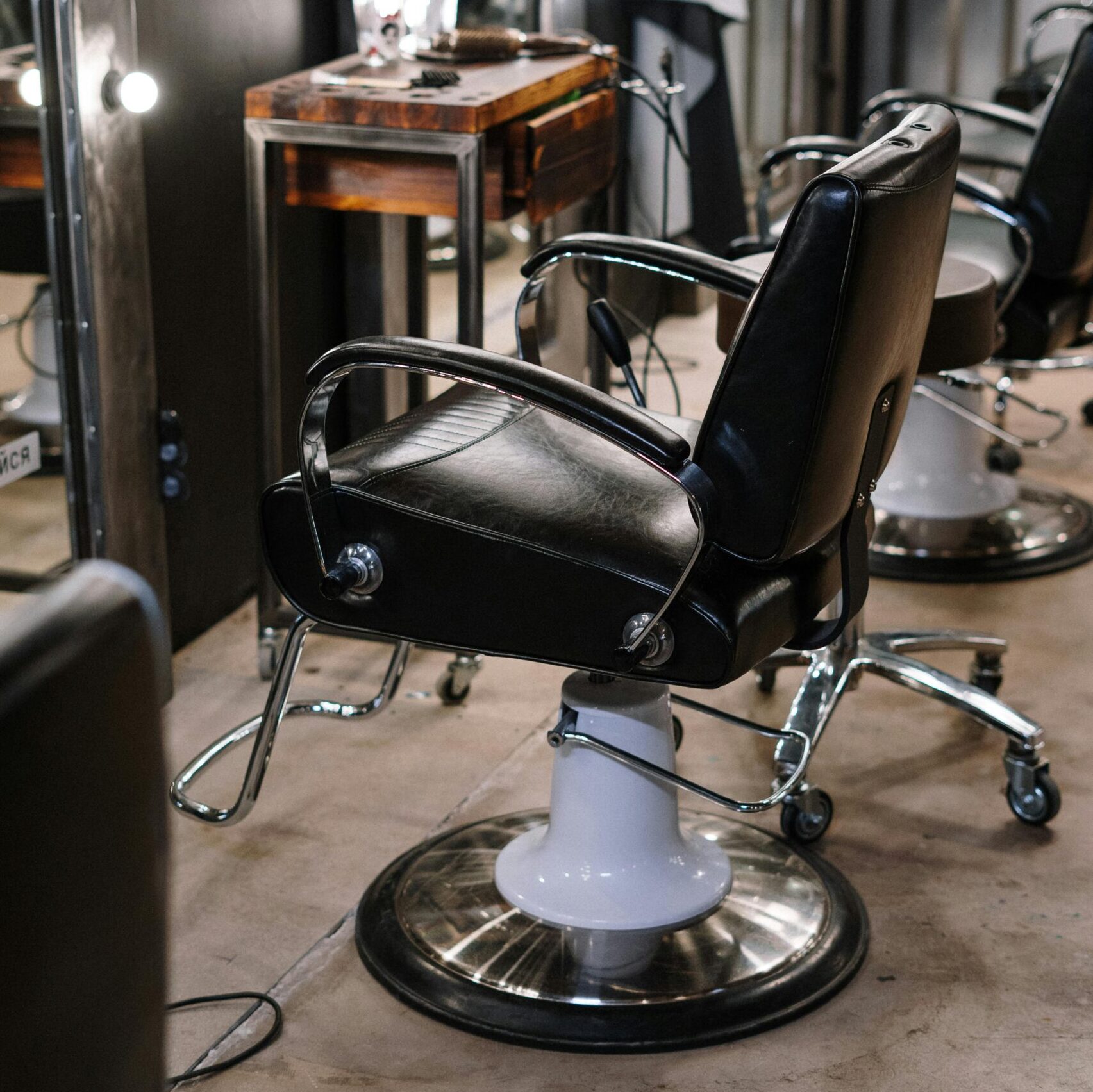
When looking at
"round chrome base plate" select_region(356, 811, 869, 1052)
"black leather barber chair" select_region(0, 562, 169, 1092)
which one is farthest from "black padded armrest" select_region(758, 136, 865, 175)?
"black leather barber chair" select_region(0, 562, 169, 1092)

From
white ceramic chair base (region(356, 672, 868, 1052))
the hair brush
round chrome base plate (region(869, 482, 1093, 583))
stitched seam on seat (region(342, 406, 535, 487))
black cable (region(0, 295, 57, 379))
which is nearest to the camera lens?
stitched seam on seat (region(342, 406, 535, 487))

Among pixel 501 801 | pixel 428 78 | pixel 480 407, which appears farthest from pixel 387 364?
pixel 428 78

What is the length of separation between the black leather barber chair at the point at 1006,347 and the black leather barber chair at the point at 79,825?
2.09m

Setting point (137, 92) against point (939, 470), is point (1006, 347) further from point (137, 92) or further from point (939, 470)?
point (137, 92)

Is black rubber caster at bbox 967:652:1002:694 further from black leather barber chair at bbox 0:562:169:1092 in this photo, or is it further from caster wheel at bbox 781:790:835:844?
black leather barber chair at bbox 0:562:169:1092

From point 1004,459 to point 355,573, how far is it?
2.24 meters

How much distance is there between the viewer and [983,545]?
300 centimetres

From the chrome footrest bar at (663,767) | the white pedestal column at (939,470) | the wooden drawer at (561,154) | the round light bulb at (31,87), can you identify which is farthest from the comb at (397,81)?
the white pedestal column at (939,470)

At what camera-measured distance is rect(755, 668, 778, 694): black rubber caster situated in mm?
2463

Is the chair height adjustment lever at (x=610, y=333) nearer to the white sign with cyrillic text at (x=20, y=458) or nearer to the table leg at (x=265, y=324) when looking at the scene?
the table leg at (x=265, y=324)

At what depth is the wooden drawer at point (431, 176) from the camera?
2.30 meters

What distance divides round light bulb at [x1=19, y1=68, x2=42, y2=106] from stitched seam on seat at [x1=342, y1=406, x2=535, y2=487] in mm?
841

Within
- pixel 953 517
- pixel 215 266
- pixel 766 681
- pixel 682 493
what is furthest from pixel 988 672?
pixel 215 266

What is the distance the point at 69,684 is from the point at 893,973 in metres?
1.40
